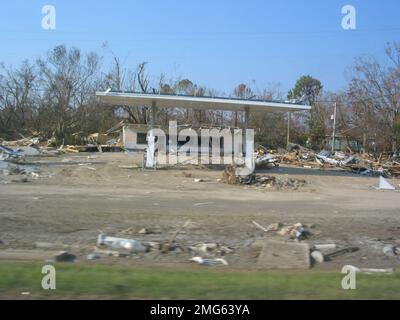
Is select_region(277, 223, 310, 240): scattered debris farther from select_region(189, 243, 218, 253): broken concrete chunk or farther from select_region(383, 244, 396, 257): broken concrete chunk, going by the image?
select_region(189, 243, 218, 253): broken concrete chunk

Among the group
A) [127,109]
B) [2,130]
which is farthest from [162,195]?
[2,130]

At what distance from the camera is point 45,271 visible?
24.0 feet

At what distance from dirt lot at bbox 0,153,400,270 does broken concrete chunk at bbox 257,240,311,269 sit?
27 cm

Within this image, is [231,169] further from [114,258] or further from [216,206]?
[114,258]

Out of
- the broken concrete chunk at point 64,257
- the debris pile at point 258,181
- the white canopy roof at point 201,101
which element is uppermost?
the white canopy roof at point 201,101

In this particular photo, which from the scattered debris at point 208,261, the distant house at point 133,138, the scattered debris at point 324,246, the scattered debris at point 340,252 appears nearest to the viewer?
the scattered debris at point 208,261

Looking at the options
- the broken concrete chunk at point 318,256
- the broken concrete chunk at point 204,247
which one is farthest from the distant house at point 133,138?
the broken concrete chunk at point 318,256

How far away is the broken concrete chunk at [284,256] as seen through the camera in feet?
32.1

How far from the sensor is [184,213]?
16.1 m

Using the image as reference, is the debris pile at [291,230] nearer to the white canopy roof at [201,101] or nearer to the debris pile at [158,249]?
the debris pile at [158,249]

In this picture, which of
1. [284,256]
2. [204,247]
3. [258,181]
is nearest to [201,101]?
[258,181]

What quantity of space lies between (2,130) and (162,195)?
173 ft

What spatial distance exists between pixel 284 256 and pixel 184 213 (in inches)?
237

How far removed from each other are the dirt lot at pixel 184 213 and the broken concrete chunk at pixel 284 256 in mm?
274
